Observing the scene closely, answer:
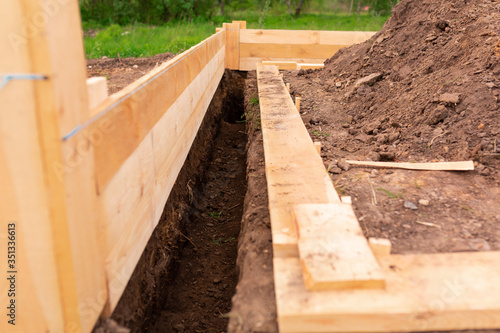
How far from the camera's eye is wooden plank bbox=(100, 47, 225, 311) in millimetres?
1537

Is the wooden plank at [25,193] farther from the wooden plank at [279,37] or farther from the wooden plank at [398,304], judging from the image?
the wooden plank at [279,37]

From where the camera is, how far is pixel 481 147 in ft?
8.41

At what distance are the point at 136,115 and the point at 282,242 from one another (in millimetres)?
890

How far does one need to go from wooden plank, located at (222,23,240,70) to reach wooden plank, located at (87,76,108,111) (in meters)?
5.87

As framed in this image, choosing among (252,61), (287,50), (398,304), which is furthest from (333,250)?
(287,50)

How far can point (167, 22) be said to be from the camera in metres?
17.5

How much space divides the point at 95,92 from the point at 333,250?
3.57 feet

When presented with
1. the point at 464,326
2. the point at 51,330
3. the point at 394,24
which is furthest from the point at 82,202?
the point at 394,24

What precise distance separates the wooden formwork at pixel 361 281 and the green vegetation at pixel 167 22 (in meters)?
6.17

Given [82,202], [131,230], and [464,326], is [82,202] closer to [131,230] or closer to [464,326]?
[131,230]

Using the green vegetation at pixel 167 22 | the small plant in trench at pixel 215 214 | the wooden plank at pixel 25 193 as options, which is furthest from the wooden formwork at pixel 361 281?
the green vegetation at pixel 167 22

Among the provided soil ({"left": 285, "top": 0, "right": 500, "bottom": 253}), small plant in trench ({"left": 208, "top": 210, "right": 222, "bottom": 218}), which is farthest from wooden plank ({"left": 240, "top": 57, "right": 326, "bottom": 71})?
small plant in trench ({"left": 208, "top": 210, "right": 222, "bottom": 218})

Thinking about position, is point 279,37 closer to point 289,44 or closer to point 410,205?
point 289,44

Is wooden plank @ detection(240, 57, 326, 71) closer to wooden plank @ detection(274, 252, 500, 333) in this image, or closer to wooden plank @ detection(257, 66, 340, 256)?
wooden plank @ detection(257, 66, 340, 256)
